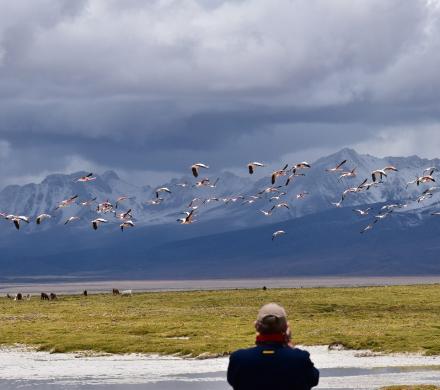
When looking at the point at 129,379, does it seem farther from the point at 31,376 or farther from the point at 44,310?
the point at 44,310

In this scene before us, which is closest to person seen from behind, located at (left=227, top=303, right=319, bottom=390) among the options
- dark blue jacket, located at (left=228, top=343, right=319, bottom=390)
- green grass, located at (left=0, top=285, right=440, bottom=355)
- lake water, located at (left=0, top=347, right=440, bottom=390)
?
dark blue jacket, located at (left=228, top=343, right=319, bottom=390)

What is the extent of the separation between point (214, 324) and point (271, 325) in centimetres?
5179

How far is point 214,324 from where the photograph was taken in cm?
6325

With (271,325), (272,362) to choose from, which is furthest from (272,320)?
(272,362)

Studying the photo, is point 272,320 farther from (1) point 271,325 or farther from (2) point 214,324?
(2) point 214,324

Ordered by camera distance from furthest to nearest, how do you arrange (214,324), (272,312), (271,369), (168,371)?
1. (214,324)
2. (168,371)
3. (271,369)
4. (272,312)

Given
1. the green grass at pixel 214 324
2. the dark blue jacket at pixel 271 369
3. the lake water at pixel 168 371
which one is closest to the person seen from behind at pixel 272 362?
the dark blue jacket at pixel 271 369

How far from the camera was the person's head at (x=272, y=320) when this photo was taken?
11688 millimetres

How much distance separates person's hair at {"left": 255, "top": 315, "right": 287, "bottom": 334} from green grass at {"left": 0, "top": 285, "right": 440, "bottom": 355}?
120 feet

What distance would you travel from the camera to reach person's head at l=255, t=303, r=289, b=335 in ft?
38.3

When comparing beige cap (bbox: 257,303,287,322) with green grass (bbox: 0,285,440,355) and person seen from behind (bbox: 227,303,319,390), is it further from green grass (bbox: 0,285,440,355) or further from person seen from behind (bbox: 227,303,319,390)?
green grass (bbox: 0,285,440,355)

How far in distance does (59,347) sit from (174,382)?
1527 centimetres

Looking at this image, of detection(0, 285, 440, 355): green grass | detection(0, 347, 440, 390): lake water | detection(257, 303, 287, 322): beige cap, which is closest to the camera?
detection(257, 303, 287, 322): beige cap

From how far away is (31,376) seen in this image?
41.9 meters
